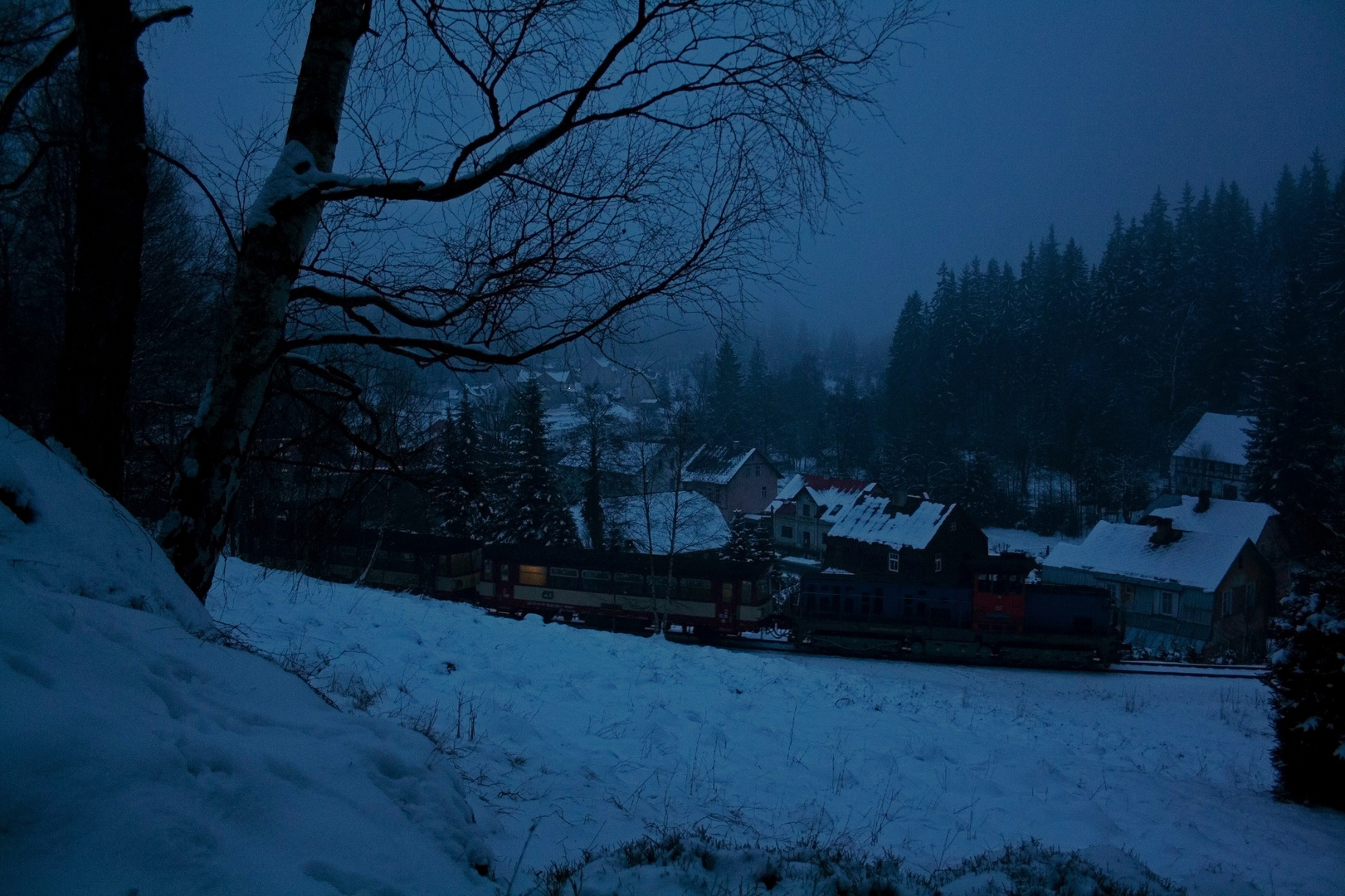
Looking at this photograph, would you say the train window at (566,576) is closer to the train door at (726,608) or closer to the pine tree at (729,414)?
the train door at (726,608)

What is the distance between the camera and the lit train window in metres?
21.4

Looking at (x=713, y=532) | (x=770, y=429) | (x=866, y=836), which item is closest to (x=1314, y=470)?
(x=713, y=532)

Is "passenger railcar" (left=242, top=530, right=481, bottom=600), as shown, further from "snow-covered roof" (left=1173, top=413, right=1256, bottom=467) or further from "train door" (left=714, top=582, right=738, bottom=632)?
"snow-covered roof" (left=1173, top=413, right=1256, bottom=467)

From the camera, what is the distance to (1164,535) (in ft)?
87.4

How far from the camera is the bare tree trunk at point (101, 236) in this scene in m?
2.83

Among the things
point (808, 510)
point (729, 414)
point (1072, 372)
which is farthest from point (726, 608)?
point (1072, 372)

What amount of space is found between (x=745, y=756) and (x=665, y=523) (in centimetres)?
2198

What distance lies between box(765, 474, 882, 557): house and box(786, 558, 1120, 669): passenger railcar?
56.9 ft

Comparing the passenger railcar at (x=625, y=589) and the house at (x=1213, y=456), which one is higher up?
the house at (x=1213, y=456)

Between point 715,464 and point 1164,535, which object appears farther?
point 715,464

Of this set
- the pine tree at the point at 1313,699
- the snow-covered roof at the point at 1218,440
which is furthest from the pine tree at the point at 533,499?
the snow-covered roof at the point at 1218,440

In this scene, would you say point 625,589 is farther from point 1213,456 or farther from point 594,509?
point 1213,456

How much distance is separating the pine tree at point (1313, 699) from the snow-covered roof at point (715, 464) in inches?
1328

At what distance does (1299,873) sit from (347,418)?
807 cm
